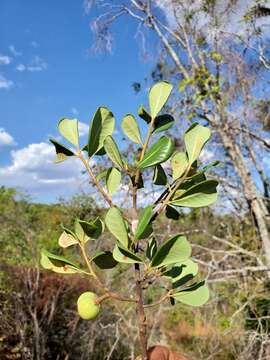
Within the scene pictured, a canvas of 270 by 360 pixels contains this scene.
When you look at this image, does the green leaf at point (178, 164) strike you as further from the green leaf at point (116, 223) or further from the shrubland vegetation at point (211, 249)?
the shrubland vegetation at point (211, 249)

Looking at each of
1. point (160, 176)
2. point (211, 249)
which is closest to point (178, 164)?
point (160, 176)

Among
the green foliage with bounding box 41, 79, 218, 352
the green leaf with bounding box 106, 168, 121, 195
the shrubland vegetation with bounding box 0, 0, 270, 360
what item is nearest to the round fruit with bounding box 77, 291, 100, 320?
the green foliage with bounding box 41, 79, 218, 352

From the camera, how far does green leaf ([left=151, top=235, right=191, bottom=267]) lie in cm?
41

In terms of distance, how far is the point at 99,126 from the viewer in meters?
0.46

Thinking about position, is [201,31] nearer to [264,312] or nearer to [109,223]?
[264,312]

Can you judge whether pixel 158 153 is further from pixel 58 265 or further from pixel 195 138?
pixel 58 265

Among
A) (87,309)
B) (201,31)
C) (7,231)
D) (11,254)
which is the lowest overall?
(87,309)

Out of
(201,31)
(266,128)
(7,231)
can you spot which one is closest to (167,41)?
(201,31)

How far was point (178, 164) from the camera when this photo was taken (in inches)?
18.7

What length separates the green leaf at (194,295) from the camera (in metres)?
0.44

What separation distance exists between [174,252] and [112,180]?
10 cm

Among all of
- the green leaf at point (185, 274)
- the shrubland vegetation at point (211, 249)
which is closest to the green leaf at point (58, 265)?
the green leaf at point (185, 274)

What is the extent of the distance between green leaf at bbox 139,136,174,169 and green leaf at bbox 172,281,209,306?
0.43 feet

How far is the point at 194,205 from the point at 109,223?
91 millimetres
